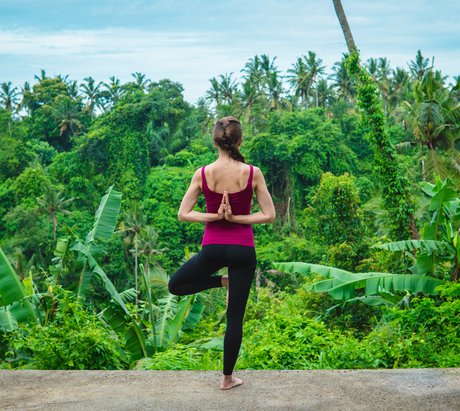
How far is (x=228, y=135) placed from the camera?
3.03 meters

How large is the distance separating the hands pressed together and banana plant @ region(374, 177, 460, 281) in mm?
5541

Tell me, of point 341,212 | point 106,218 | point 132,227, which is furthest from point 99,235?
point 132,227

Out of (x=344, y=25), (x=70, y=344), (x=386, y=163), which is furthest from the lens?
(x=344, y=25)

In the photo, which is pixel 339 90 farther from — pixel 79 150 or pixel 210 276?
pixel 210 276

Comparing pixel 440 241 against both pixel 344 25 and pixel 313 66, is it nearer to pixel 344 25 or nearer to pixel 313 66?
pixel 344 25

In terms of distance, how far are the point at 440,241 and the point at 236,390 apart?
230 inches

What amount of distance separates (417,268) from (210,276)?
592 cm

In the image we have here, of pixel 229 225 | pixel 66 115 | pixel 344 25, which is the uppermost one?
pixel 344 25

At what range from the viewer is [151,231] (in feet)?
103

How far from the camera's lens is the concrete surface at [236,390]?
300 centimetres

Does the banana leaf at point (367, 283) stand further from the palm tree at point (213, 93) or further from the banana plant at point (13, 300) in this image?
the palm tree at point (213, 93)

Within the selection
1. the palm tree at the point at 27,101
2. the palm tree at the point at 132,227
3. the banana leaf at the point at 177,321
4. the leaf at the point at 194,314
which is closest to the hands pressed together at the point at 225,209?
the banana leaf at the point at 177,321

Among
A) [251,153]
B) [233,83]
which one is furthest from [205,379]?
[233,83]

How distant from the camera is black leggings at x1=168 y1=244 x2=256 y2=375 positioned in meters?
3.04
